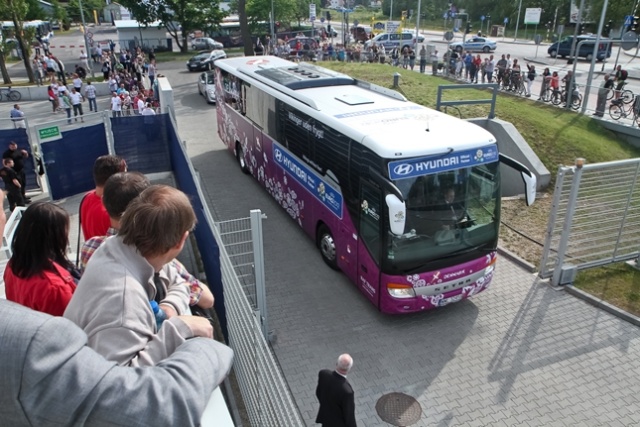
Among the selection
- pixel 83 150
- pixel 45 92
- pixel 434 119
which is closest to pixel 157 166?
pixel 83 150

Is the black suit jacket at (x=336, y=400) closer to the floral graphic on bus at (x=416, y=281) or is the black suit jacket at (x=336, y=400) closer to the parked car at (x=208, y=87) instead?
the floral graphic on bus at (x=416, y=281)

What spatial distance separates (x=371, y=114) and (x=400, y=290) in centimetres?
327

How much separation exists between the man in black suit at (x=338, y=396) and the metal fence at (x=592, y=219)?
5679mm

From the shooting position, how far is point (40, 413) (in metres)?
1.32

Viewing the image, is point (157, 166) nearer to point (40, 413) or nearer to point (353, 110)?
point (353, 110)

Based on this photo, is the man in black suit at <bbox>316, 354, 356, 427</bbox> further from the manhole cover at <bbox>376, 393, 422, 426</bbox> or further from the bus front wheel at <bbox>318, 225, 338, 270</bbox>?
the bus front wheel at <bbox>318, 225, 338, 270</bbox>

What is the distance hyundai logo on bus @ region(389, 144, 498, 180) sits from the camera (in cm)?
709

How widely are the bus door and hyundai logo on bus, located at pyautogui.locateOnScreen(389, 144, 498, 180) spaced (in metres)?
0.46

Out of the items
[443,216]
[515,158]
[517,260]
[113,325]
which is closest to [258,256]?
[443,216]

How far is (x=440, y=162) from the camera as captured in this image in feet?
23.7

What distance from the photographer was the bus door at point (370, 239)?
7.45 metres

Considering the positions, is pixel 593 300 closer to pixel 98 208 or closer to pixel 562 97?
pixel 98 208

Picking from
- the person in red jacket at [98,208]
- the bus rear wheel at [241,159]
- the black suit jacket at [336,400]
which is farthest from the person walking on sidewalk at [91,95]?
the black suit jacket at [336,400]

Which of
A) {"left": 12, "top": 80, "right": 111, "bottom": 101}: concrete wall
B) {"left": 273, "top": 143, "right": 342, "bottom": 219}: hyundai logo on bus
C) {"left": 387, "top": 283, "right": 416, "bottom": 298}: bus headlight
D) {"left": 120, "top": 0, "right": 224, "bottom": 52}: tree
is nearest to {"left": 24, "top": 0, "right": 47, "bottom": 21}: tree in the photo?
{"left": 120, "top": 0, "right": 224, "bottom": 52}: tree
